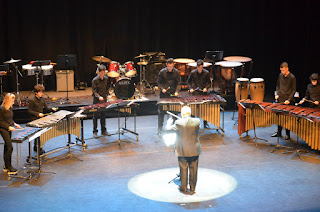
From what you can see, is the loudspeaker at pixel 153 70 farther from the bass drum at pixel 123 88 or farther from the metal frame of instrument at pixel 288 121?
the metal frame of instrument at pixel 288 121

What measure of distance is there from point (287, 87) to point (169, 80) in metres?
2.84

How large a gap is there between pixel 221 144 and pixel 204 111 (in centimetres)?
87

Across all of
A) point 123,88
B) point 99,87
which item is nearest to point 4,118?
point 99,87

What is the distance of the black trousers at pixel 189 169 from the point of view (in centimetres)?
698

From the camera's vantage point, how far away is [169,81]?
10.7 m

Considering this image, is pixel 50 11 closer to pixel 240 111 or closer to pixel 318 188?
pixel 240 111

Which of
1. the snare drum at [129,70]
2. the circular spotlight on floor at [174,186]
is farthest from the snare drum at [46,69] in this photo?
the circular spotlight on floor at [174,186]

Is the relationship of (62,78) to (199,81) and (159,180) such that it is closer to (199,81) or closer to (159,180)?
(199,81)

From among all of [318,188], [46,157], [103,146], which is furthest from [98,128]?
[318,188]

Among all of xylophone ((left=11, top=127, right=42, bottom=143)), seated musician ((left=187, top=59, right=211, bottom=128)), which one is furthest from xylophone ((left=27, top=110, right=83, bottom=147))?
seated musician ((left=187, top=59, right=211, bottom=128))

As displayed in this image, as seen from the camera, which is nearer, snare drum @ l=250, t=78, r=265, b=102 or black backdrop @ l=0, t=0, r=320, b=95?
snare drum @ l=250, t=78, r=265, b=102

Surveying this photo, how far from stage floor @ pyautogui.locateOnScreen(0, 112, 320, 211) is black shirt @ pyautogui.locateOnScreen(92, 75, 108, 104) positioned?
1.05 metres

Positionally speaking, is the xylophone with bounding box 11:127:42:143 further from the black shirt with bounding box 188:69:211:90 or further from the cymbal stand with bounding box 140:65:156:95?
the cymbal stand with bounding box 140:65:156:95

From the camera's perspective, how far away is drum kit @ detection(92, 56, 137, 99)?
1029 cm
